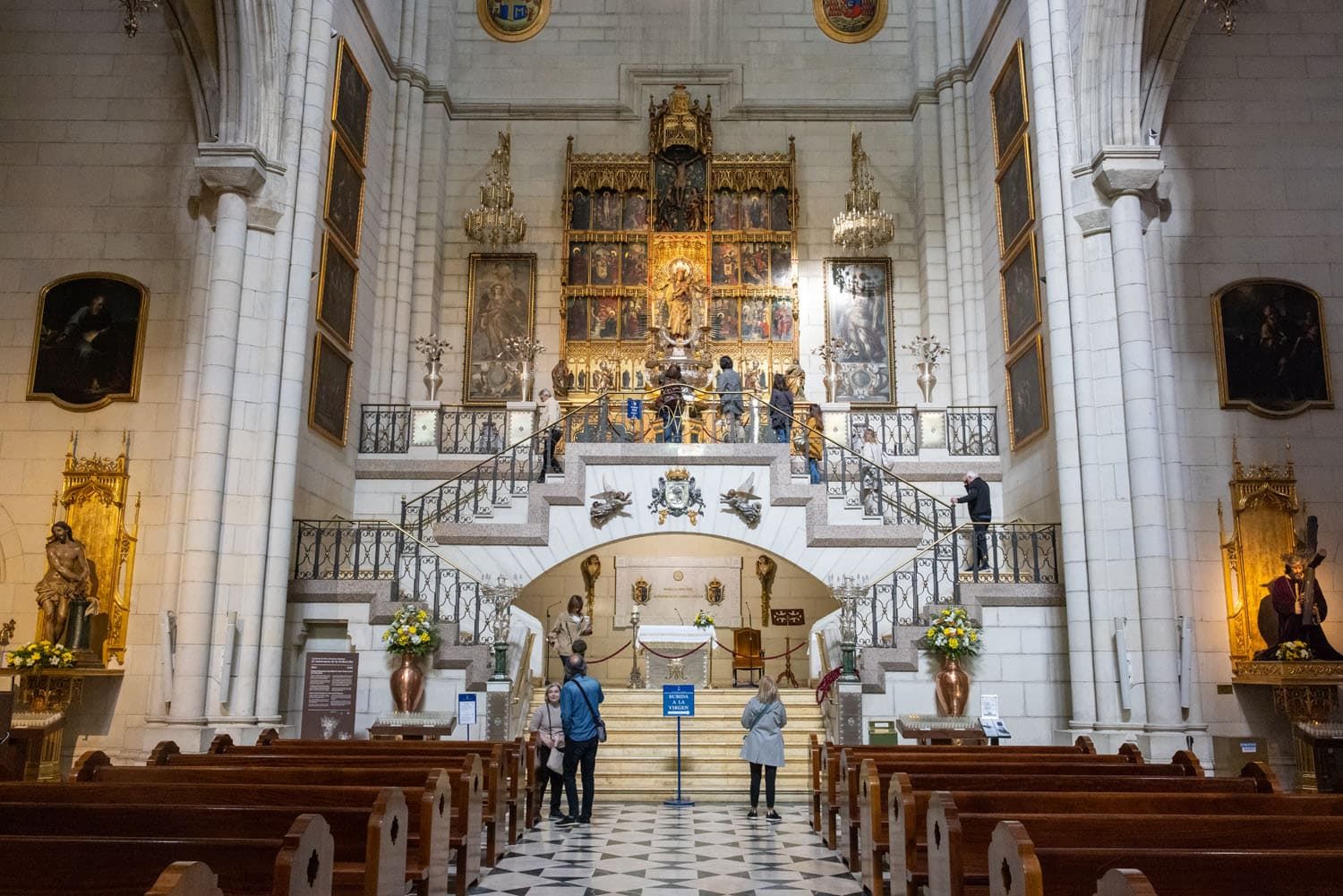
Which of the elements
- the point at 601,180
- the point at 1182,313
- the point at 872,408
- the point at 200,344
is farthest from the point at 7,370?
the point at 1182,313

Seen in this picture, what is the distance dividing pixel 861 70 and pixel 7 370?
17298 millimetres

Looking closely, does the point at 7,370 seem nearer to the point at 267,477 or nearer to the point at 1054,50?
the point at 267,477

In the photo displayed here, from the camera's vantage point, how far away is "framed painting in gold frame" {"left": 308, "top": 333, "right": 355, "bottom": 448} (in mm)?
16250

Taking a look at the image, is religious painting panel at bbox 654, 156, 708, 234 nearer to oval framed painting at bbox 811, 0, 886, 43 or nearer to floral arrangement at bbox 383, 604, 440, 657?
oval framed painting at bbox 811, 0, 886, 43

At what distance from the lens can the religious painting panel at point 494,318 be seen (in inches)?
843

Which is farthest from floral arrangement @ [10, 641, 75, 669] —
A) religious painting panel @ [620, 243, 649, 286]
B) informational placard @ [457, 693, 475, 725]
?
religious painting panel @ [620, 243, 649, 286]

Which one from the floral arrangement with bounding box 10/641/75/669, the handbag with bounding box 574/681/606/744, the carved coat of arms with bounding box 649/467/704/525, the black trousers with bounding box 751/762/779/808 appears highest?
the carved coat of arms with bounding box 649/467/704/525

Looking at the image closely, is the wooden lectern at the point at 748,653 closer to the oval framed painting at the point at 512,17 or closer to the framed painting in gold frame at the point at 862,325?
the framed painting in gold frame at the point at 862,325

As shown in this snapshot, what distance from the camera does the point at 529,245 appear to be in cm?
2241

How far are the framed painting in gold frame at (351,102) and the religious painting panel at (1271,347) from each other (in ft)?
44.2

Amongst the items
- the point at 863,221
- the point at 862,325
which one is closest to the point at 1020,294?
the point at 863,221

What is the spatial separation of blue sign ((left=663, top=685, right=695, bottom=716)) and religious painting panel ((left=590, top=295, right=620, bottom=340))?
1077cm

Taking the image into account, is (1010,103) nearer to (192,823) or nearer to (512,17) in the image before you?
(512,17)

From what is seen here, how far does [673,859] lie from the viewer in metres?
9.00
